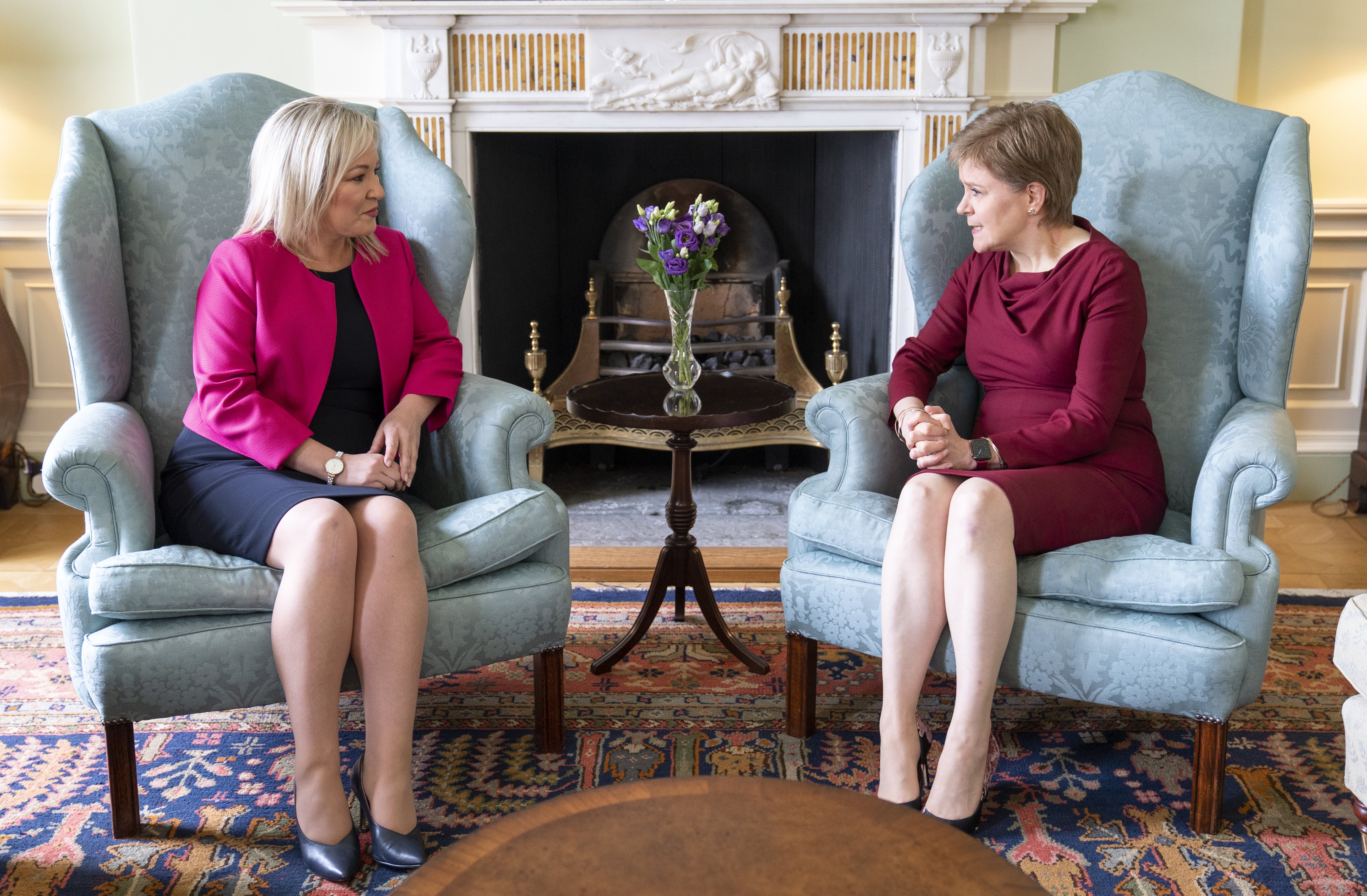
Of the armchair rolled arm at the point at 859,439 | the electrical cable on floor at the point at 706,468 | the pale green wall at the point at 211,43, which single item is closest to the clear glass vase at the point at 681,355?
the armchair rolled arm at the point at 859,439

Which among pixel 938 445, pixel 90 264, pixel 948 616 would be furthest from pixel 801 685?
pixel 90 264

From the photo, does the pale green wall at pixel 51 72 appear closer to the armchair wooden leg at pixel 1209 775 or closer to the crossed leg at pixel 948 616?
the crossed leg at pixel 948 616

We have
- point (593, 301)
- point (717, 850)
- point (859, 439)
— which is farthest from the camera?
point (593, 301)

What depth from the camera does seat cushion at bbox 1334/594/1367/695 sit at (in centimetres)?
146

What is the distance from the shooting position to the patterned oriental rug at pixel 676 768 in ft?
5.08

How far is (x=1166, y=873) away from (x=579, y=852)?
0.95 meters

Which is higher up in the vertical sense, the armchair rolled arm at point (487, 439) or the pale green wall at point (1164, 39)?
the pale green wall at point (1164, 39)

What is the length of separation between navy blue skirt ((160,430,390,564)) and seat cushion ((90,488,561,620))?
3 cm

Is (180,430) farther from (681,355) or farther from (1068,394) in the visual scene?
(1068,394)

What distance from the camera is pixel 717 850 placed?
98 cm

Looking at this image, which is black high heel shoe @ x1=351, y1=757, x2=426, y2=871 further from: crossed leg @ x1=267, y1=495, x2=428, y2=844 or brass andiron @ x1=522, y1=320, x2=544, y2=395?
brass andiron @ x1=522, y1=320, x2=544, y2=395

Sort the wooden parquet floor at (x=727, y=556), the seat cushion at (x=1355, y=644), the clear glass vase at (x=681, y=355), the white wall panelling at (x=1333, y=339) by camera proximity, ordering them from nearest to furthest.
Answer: the seat cushion at (x=1355, y=644), the clear glass vase at (x=681, y=355), the wooden parquet floor at (x=727, y=556), the white wall panelling at (x=1333, y=339)

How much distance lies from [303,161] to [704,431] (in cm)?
165

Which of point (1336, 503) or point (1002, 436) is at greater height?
point (1002, 436)
